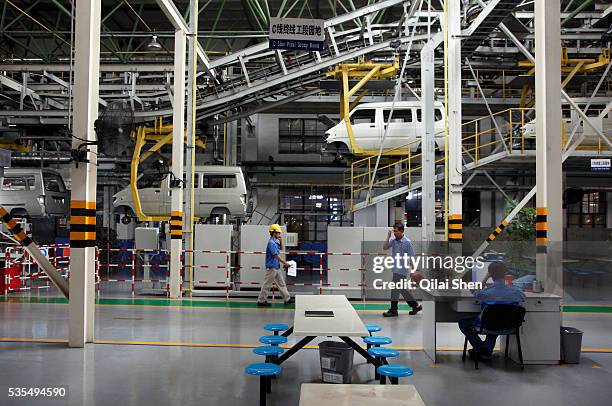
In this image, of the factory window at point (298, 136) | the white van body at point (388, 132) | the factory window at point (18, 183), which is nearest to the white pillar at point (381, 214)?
the white van body at point (388, 132)

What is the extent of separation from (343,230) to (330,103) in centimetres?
915

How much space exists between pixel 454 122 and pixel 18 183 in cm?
1493

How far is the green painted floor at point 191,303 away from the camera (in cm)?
1152

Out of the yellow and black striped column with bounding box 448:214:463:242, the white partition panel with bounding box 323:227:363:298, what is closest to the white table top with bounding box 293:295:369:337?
the yellow and black striped column with bounding box 448:214:463:242

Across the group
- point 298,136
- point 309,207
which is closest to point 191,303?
point 309,207

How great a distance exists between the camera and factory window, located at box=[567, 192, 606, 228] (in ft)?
75.1

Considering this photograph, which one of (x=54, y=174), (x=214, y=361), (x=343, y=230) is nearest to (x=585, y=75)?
(x=343, y=230)

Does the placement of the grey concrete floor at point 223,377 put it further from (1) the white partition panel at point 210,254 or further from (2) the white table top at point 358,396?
(1) the white partition panel at point 210,254

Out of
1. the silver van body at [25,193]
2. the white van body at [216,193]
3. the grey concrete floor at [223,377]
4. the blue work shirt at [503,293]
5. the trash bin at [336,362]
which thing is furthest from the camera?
the silver van body at [25,193]

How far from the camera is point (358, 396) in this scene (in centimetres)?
288

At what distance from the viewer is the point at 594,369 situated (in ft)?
21.8

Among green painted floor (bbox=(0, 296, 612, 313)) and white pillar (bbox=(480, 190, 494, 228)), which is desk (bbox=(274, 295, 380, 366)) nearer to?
green painted floor (bbox=(0, 296, 612, 313))

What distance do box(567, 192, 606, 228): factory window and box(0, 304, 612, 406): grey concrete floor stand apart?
601 inches

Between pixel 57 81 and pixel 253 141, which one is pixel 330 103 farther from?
pixel 57 81
